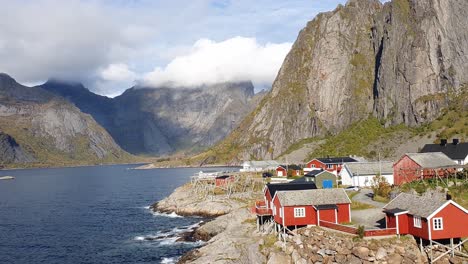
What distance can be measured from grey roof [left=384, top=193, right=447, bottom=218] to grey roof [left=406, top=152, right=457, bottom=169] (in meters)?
24.1

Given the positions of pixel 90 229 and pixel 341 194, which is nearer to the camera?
pixel 341 194

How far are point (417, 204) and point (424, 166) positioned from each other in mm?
26408

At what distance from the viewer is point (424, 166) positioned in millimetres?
69375

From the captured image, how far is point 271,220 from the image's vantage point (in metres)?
61.4

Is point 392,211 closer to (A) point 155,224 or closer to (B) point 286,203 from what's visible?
(B) point 286,203

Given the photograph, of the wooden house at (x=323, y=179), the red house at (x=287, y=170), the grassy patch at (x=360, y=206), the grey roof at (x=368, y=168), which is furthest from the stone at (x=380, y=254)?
the red house at (x=287, y=170)

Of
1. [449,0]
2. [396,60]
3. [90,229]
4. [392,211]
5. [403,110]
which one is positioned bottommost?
[90,229]

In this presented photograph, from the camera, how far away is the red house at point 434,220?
42.1 m

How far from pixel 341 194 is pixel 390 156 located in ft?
336

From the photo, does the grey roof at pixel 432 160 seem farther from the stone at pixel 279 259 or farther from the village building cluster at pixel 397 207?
the stone at pixel 279 259

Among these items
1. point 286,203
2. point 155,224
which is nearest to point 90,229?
point 155,224

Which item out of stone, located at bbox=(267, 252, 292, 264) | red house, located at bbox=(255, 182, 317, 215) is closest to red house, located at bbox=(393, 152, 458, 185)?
red house, located at bbox=(255, 182, 317, 215)

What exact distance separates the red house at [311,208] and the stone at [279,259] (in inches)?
180

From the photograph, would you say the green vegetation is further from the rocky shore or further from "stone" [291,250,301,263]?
"stone" [291,250,301,263]
